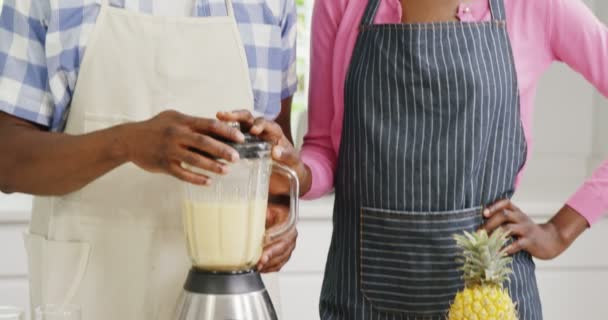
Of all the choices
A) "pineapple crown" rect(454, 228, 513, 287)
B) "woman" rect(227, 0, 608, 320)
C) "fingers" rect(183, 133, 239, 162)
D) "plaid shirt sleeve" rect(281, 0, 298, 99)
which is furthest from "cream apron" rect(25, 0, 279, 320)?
"pineapple crown" rect(454, 228, 513, 287)

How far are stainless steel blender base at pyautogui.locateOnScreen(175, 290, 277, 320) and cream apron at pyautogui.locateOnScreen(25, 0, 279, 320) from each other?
0.88ft

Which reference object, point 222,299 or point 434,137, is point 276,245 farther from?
point 434,137

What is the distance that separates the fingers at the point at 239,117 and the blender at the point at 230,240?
0.03m

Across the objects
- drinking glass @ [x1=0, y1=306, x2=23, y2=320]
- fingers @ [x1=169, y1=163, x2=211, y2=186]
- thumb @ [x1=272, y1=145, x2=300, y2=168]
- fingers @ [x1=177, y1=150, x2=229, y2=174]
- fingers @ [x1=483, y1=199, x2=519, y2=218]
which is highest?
fingers @ [x1=177, y1=150, x2=229, y2=174]

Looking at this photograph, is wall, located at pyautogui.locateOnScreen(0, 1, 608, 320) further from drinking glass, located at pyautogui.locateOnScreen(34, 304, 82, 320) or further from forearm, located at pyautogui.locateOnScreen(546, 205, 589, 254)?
drinking glass, located at pyautogui.locateOnScreen(34, 304, 82, 320)

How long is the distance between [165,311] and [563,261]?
1565mm

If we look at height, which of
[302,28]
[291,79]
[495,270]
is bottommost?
[302,28]

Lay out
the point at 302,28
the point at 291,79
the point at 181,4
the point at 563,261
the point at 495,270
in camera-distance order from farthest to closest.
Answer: the point at 302,28
the point at 563,261
the point at 291,79
the point at 181,4
the point at 495,270

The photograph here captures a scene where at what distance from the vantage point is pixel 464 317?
1.40m

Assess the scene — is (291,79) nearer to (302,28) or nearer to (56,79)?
(56,79)

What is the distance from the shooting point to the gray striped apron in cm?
159

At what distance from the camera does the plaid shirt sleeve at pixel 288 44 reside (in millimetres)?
1618

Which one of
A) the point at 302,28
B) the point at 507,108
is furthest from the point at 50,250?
the point at 302,28

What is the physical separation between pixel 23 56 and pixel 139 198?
267 mm
